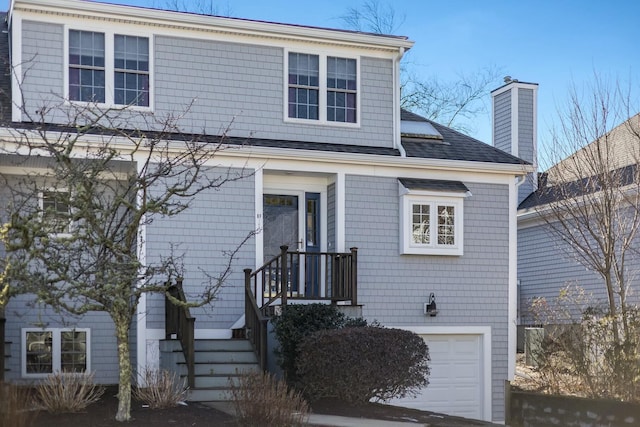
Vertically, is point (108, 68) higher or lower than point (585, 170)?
higher

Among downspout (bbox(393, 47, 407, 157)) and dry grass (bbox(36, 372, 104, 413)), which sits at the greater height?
downspout (bbox(393, 47, 407, 157))

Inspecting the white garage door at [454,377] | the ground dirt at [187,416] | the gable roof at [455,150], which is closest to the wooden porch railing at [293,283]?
the ground dirt at [187,416]

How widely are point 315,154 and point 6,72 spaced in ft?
18.6

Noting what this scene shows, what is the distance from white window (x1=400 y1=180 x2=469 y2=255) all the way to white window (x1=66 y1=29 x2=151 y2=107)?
5.08m

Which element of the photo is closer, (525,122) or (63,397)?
(63,397)

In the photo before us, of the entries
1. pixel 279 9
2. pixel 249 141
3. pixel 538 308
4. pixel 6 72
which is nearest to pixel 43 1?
pixel 6 72

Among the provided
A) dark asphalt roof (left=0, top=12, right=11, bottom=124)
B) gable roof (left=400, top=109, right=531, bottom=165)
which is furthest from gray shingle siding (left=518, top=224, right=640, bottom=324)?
dark asphalt roof (left=0, top=12, right=11, bottom=124)

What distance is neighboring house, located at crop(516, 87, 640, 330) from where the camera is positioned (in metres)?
16.3

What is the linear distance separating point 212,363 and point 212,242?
2.28m

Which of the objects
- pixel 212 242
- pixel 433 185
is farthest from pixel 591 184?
pixel 212 242

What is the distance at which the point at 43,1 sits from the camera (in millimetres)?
13750

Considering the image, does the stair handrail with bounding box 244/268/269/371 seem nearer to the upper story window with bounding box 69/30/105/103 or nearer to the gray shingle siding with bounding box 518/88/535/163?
the upper story window with bounding box 69/30/105/103

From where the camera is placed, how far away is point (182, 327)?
12.9 metres

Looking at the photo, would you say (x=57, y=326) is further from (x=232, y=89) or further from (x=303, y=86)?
(x=303, y=86)
